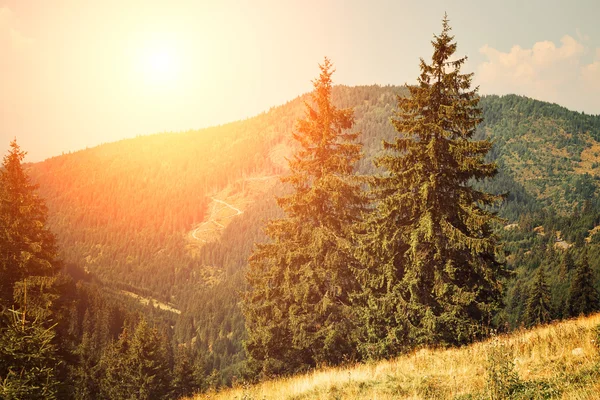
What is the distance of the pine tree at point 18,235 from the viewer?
735 inches

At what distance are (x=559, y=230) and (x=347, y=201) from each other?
214412 millimetres

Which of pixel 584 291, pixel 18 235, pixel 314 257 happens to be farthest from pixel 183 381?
pixel 584 291

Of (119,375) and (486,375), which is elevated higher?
(486,375)

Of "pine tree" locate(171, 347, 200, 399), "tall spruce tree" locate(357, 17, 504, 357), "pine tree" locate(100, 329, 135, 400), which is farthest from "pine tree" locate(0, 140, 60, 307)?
"pine tree" locate(171, 347, 200, 399)

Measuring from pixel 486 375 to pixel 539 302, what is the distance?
160ft

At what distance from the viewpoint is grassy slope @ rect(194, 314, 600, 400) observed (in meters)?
5.88

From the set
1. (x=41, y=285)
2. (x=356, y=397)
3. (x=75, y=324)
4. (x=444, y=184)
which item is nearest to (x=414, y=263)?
(x=444, y=184)

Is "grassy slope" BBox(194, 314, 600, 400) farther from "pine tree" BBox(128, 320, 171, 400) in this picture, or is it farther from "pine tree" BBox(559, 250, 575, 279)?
"pine tree" BBox(559, 250, 575, 279)

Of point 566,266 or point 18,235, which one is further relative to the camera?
point 566,266

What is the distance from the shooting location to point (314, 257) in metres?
15.7

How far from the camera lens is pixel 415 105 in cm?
1411

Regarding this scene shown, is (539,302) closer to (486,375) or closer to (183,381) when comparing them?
(486,375)

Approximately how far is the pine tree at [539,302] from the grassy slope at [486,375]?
138 feet

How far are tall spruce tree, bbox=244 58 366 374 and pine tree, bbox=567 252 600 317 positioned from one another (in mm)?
43385
